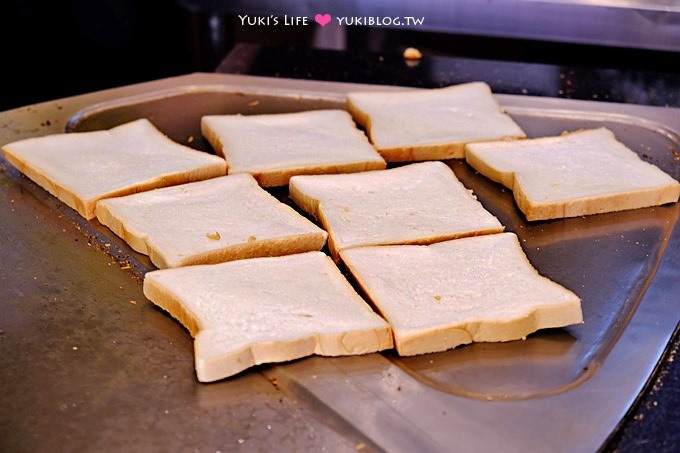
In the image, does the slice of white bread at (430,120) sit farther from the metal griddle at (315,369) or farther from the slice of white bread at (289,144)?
the metal griddle at (315,369)

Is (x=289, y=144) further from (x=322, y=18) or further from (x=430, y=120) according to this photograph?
(x=322, y=18)

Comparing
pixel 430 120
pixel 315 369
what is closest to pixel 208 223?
pixel 315 369

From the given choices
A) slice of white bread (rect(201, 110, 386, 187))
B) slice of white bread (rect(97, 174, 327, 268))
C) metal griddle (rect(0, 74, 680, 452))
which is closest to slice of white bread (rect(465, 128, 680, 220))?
metal griddle (rect(0, 74, 680, 452))

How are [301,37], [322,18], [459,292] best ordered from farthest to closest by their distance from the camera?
[301,37], [322,18], [459,292]

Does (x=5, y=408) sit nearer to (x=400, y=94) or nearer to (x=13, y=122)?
(x=13, y=122)

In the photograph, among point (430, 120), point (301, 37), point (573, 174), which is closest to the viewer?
point (573, 174)

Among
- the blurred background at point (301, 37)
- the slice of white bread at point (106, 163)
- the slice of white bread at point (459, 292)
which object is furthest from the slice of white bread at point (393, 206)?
the blurred background at point (301, 37)
